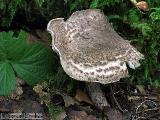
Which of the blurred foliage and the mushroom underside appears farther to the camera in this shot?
the blurred foliage

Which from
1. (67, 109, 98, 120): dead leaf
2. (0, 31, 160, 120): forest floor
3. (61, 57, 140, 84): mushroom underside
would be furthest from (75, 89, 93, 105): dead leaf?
(61, 57, 140, 84): mushroom underside

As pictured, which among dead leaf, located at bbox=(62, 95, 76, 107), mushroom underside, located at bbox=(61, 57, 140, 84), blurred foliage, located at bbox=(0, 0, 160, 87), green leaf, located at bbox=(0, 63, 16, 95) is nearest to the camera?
A: mushroom underside, located at bbox=(61, 57, 140, 84)

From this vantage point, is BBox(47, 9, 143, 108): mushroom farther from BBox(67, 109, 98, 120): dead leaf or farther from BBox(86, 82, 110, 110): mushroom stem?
BBox(67, 109, 98, 120): dead leaf

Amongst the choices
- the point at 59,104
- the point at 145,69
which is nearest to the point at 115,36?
the point at 145,69

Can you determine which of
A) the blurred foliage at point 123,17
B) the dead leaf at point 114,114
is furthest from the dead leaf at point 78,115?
the blurred foliage at point 123,17

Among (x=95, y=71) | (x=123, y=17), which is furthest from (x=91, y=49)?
(x=123, y=17)

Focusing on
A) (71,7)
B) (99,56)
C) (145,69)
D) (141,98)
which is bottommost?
(141,98)

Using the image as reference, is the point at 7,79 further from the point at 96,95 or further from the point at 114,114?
the point at 114,114

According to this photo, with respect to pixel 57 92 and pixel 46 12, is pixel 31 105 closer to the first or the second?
pixel 57 92
